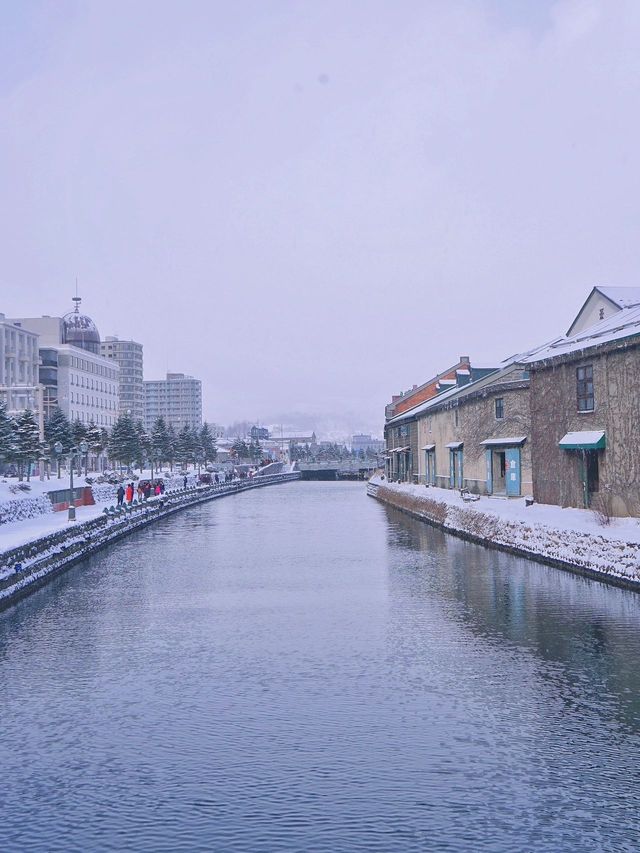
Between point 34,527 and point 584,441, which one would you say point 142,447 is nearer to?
point 34,527

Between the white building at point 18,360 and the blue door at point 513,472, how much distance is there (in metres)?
76.6

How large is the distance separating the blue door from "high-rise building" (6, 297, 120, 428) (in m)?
83.8

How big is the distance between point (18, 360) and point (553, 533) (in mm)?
107030

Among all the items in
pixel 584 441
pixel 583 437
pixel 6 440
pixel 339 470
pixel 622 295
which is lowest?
pixel 339 470

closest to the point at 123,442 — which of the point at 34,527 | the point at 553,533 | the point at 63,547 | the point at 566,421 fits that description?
the point at 34,527

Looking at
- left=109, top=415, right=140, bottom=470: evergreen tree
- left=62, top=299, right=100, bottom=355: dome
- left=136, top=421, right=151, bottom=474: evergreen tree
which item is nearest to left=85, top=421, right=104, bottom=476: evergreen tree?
left=109, top=415, right=140, bottom=470: evergreen tree

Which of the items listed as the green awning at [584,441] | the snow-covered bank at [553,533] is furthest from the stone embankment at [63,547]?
the green awning at [584,441]

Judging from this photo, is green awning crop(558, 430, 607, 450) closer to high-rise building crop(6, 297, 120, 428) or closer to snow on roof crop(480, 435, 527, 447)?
snow on roof crop(480, 435, 527, 447)

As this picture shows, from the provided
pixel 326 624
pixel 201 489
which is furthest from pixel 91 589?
pixel 201 489

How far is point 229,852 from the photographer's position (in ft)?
31.9

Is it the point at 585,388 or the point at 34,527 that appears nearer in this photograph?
the point at 585,388

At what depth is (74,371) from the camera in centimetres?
14062

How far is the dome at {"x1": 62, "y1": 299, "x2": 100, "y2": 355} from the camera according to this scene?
6713 inches

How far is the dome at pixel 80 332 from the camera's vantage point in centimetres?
17050
